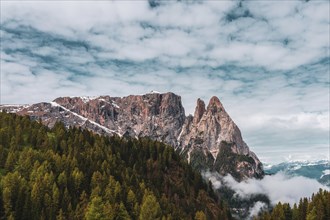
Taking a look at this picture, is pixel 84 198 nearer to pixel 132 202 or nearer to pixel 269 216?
pixel 132 202

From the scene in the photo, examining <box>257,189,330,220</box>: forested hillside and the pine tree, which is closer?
the pine tree

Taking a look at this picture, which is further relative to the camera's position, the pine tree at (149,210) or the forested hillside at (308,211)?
the forested hillside at (308,211)

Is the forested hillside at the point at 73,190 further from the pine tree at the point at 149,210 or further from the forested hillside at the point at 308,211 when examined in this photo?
the forested hillside at the point at 308,211

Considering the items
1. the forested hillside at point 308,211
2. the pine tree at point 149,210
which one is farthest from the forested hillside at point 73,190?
the forested hillside at point 308,211

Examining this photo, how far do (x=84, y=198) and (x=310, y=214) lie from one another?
9210 cm

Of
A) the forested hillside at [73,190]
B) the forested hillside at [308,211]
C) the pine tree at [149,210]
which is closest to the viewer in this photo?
the forested hillside at [73,190]

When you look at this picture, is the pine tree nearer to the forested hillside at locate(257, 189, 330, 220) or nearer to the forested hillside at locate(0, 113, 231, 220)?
the forested hillside at locate(0, 113, 231, 220)

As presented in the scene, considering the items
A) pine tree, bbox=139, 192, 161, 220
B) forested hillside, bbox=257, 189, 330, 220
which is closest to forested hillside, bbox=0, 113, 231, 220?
pine tree, bbox=139, 192, 161, 220

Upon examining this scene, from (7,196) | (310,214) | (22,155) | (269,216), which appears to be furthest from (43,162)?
(310,214)

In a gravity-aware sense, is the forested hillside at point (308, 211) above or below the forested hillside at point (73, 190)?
below

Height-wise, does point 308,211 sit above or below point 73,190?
below

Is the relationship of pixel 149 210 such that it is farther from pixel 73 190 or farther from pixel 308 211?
pixel 308 211

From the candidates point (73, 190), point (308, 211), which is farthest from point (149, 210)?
point (308, 211)

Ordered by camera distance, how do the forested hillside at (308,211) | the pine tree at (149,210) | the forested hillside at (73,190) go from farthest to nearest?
1. the forested hillside at (308,211)
2. the pine tree at (149,210)
3. the forested hillside at (73,190)
